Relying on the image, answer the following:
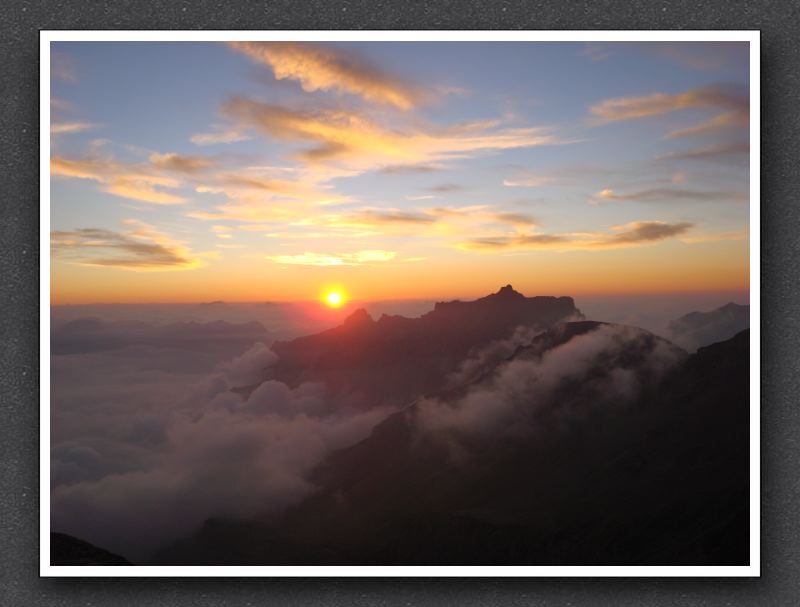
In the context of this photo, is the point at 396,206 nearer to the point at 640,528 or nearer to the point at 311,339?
the point at 311,339

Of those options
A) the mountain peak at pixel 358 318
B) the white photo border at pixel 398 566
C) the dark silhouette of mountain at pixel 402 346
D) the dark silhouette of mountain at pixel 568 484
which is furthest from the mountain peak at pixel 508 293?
the white photo border at pixel 398 566

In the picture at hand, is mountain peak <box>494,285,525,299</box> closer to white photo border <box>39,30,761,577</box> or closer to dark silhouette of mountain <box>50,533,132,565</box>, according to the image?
white photo border <box>39,30,761,577</box>

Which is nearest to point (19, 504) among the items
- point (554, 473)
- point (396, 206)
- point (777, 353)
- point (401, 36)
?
point (396, 206)

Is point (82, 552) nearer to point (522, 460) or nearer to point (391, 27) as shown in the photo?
point (522, 460)

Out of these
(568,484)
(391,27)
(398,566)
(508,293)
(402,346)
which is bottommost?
(398,566)

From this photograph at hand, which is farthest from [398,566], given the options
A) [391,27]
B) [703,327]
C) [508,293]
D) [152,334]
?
[391,27]

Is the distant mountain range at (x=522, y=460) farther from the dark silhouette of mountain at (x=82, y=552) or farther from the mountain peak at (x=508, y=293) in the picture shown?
the dark silhouette of mountain at (x=82, y=552)
